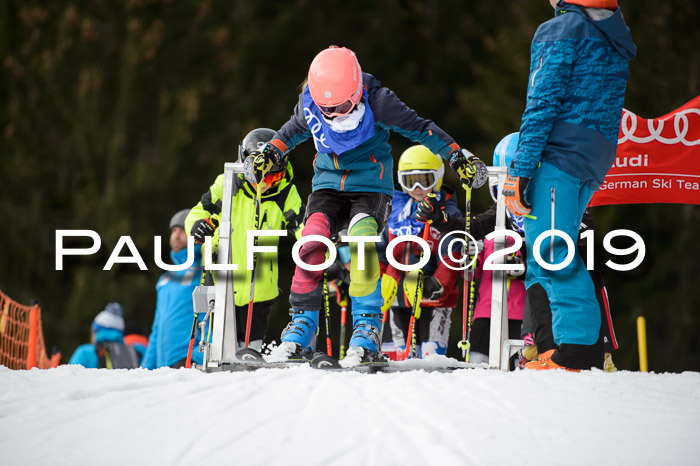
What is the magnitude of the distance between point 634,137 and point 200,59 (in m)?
7.96

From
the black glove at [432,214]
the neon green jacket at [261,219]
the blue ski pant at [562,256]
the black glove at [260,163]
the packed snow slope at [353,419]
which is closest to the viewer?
the packed snow slope at [353,419]

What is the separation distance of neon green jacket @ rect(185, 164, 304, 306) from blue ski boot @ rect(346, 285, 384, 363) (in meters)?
1.15

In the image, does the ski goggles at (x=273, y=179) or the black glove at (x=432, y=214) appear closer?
the black glove at (x=432, y=214)

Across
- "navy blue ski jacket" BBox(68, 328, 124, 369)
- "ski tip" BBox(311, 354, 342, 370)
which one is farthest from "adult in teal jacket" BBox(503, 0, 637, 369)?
"navy blue ski jacket" BBox(68, 328, 124, 369)

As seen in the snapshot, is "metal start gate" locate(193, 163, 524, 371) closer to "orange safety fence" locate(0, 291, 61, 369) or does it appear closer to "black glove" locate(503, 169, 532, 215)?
"black glove" locate(503, 169, 532, 215)

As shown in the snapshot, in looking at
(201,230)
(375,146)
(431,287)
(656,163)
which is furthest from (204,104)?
(375,146)

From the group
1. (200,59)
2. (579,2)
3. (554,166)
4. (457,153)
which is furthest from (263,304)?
(200,59)

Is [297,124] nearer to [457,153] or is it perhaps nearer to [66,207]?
[457,153]

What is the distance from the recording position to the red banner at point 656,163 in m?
5.47

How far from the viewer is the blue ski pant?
142 inches

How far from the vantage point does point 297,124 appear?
440 centimetres

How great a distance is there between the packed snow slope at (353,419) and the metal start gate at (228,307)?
0.58m

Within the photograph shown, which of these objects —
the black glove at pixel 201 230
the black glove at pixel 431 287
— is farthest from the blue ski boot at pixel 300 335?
the black glove at pixel 431 287

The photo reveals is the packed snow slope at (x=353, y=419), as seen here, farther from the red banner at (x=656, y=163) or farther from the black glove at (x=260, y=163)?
the red banner at (x=656, y=163)
